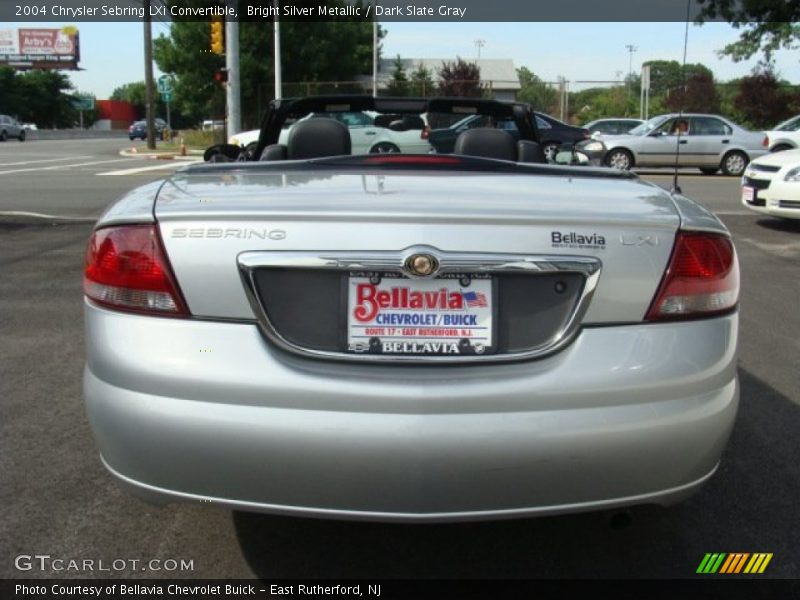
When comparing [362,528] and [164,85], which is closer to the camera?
[362,528]

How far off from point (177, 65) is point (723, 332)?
127 feet

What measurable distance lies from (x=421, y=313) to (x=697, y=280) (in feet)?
2.55

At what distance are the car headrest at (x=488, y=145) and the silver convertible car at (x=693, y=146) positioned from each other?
16800mm

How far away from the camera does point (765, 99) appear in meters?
30.7

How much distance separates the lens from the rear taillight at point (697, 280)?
7.36 feet

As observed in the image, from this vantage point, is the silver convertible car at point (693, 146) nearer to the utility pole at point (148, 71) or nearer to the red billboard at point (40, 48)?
the utility pole at point (148, 71)

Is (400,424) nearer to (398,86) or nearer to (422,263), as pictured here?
(422,263)

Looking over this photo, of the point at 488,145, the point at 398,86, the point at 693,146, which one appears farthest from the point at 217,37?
the point at 398,86

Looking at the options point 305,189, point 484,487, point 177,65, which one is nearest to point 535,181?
point 305,189

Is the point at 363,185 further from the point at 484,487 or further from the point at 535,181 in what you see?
the point at 484,487

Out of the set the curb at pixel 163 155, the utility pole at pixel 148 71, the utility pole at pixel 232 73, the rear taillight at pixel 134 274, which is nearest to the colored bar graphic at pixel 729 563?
the rear taillight at pixel 134 274

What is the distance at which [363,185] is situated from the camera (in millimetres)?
2514

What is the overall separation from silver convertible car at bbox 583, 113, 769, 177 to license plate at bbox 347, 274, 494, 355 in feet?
61.2

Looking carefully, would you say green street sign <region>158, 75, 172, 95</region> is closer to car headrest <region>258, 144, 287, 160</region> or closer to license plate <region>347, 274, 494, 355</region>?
car headrest <region>258, 144, 287, 160</region>
